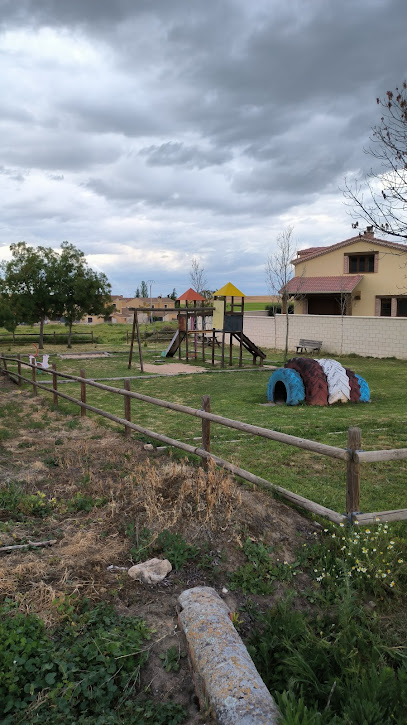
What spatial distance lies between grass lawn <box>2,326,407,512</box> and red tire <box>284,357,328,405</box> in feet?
1.16

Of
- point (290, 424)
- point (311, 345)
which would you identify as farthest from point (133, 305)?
point (290, 424)

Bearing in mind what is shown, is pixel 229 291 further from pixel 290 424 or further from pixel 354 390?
pixel 290 424

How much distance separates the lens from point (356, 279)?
3172cm

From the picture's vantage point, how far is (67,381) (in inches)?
605

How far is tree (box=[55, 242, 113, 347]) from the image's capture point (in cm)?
3347

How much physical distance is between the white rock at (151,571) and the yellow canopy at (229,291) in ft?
55.6

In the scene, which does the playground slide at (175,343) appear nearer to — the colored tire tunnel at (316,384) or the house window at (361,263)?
the colored tire tunnel at (316,384)

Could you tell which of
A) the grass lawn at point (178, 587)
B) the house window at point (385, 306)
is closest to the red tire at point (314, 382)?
the grass lawn at point (178, 587)

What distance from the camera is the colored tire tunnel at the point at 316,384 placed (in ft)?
36.3

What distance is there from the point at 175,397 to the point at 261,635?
9.21 m

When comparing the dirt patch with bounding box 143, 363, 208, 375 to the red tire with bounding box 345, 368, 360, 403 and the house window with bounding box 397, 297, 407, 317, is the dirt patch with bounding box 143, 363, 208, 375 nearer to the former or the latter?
the red tire with bounding box 345, 368, 360, 403

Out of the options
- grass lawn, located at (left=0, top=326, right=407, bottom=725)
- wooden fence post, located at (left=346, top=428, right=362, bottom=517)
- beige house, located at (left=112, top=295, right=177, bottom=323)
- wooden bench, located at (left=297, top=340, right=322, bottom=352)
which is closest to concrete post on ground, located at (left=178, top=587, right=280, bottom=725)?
grass lawn, located at (left=0, top=326, right=407, bottom=725)

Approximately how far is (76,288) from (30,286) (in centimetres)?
304

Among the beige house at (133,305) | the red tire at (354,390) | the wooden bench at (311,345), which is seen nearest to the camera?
the red tire at (354,390)
